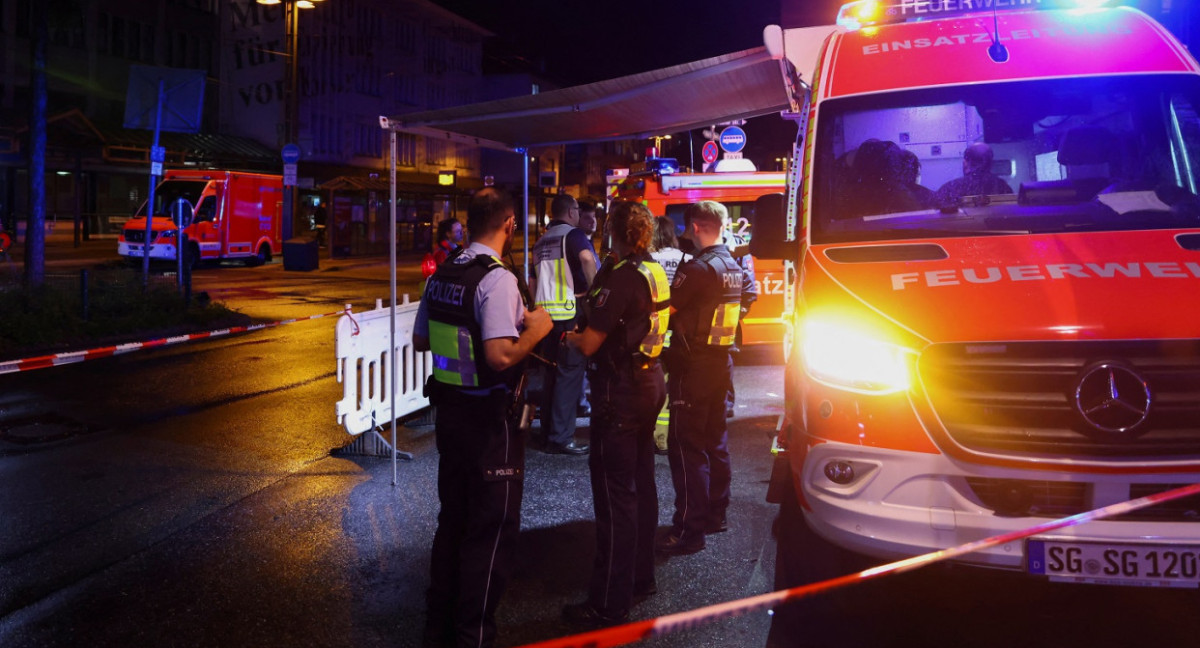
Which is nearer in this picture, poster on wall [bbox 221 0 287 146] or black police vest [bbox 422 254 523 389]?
black police vest [bbox 422 254 523 389]

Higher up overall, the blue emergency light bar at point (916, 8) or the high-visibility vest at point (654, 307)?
the blue emergency light bar at point (916, 8)

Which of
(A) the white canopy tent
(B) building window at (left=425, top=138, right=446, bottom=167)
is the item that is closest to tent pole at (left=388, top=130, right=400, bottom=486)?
(A) the white canopy tent

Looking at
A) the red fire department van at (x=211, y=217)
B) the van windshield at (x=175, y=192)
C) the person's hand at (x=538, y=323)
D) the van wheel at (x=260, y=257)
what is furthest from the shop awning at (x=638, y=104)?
the van wheel at (x=260, y=257)

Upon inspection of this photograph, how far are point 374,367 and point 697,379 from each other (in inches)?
128

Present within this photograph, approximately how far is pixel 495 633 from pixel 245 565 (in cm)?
178

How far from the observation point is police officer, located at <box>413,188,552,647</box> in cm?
378

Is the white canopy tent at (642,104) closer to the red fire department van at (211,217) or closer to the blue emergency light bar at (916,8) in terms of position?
the blue emergency light bar at (916,8)

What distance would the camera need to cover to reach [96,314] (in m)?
13.5

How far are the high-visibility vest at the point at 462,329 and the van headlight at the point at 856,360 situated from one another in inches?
50.3

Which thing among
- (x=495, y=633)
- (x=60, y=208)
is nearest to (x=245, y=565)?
(x=495, y=633)

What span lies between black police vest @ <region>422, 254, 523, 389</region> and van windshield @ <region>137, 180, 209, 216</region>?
87.1ft

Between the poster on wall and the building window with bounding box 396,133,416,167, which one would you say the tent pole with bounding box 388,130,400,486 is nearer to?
the poster on wall

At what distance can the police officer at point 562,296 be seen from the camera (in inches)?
283

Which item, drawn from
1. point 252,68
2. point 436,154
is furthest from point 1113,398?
point 436,154
